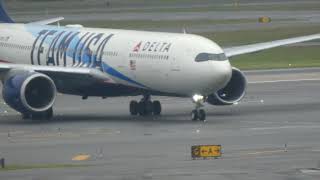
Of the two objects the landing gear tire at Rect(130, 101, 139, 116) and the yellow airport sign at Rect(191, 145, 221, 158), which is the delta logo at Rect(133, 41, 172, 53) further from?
the yellow airport sign at Rect(191, 145, 221, 158)

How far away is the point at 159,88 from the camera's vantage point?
2181 inches

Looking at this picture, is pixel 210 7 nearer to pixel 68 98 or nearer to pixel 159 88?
pixel 68 98

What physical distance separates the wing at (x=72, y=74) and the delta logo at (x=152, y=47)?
6.42 feet

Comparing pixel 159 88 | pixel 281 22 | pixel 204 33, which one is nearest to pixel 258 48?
pixel 159 88

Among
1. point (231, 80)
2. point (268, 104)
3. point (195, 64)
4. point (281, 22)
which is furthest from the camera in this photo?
point (281, 22)

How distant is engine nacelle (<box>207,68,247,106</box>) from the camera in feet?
191

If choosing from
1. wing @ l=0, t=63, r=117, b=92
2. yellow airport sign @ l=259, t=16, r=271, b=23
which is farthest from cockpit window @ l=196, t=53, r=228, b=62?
yellow airport sign @ l=259, t=16, r=271, b=23

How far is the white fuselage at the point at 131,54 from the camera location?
5378 cm

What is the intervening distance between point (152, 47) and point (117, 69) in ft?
6.55

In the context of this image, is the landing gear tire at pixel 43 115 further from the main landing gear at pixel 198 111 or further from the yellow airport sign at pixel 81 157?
the yellow airport sign at pixel 81 157

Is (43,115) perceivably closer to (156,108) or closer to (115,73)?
(115,73)

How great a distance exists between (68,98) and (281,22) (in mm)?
58370

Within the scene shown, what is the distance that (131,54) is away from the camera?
56250 mm

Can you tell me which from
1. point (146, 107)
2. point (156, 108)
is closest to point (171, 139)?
point (146, 107)
